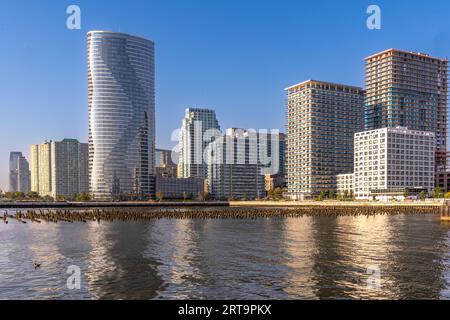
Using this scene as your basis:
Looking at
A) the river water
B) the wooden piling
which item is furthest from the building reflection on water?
the wooden piling

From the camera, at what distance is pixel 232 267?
4084cm

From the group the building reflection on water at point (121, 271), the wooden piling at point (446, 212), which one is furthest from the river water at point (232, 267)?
the wooden piling at point (446, 212)

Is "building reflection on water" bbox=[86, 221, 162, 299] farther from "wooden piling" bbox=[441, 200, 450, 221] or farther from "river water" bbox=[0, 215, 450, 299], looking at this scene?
"wooden piling" bbox=[441, 200, 450, 221]

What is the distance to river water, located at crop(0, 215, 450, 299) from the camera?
3141 cm

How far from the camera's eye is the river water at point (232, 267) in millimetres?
31406

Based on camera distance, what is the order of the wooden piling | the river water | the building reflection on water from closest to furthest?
1. the river water
2. the building reflection on water
3. the wooden piling

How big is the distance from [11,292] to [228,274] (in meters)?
18.8

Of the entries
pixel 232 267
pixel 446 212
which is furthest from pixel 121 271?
pixel 446 212

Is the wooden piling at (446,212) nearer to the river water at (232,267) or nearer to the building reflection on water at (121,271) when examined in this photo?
the river water at (232,267)

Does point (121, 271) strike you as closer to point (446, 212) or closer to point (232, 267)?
point (232, 267)

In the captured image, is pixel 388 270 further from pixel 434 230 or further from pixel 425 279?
pixel 434 230

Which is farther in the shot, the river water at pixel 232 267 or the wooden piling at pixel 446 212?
the wooden piling at pixel 446 212
